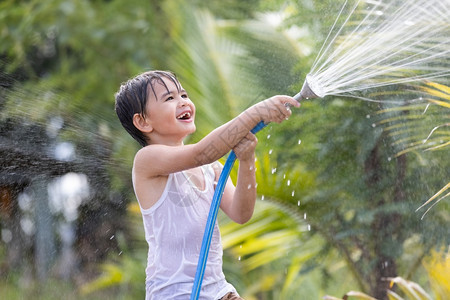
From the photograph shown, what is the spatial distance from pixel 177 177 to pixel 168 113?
0.66 feet

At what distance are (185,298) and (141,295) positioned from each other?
3.34 metres

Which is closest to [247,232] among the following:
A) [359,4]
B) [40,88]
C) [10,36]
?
[359,4]

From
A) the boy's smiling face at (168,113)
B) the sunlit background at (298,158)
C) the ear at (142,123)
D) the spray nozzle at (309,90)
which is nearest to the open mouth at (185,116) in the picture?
the boy's smiling face at (168,113)

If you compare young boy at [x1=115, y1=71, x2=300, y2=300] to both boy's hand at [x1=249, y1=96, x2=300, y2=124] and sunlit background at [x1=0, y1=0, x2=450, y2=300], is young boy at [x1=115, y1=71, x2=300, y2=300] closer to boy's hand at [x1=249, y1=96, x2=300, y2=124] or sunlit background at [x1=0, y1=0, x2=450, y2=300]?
boy's hand at [x1=249, y1=96, x2=300, y2=124]

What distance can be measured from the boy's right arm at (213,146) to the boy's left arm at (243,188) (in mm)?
38

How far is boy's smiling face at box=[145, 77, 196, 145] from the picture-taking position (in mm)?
2516

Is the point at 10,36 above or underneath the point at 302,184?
above

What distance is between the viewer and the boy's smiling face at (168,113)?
8.25 feet

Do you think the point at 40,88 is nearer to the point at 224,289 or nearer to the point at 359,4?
the point at 359,4

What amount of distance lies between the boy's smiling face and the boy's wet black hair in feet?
0.04

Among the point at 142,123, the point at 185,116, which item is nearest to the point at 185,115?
the point at 185,116

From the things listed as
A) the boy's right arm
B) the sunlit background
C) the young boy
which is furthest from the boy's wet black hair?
the sunlit background

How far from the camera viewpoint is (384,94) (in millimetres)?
4883

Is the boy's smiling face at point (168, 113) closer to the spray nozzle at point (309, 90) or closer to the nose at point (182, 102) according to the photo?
the nose at point (182, 102)
